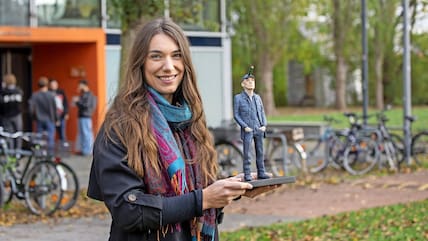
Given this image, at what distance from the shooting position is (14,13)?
2141 cm

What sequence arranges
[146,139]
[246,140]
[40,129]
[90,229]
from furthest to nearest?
[40,129], [90,229], [246,140], [146,139]

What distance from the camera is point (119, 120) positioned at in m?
3.36

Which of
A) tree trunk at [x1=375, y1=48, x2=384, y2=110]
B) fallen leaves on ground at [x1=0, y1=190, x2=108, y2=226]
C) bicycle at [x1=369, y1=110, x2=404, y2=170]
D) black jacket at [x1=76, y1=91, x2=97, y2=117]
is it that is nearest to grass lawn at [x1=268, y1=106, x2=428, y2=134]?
tree trunk at [x1=375, y1=48, x2=384, y2=110]

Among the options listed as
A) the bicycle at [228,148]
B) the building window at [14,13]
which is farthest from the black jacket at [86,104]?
the bicycle at [228,148]

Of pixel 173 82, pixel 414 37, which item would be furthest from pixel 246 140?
pixel 414 37

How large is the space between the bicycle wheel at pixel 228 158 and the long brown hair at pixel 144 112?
10794mm

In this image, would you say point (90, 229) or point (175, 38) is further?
point (90, 229)

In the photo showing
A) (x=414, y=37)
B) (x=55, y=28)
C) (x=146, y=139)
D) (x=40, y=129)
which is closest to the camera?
(x=146, y=139)

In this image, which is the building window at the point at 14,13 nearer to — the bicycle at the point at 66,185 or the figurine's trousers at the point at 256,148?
the bicycle at the point at 66,185

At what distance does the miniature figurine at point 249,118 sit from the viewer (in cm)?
357

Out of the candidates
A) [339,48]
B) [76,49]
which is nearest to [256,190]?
[76,49]

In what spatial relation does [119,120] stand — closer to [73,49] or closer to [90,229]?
[90,229]

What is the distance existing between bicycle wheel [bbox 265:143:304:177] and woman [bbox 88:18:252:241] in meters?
11.9

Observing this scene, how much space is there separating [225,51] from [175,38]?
2235 cm
